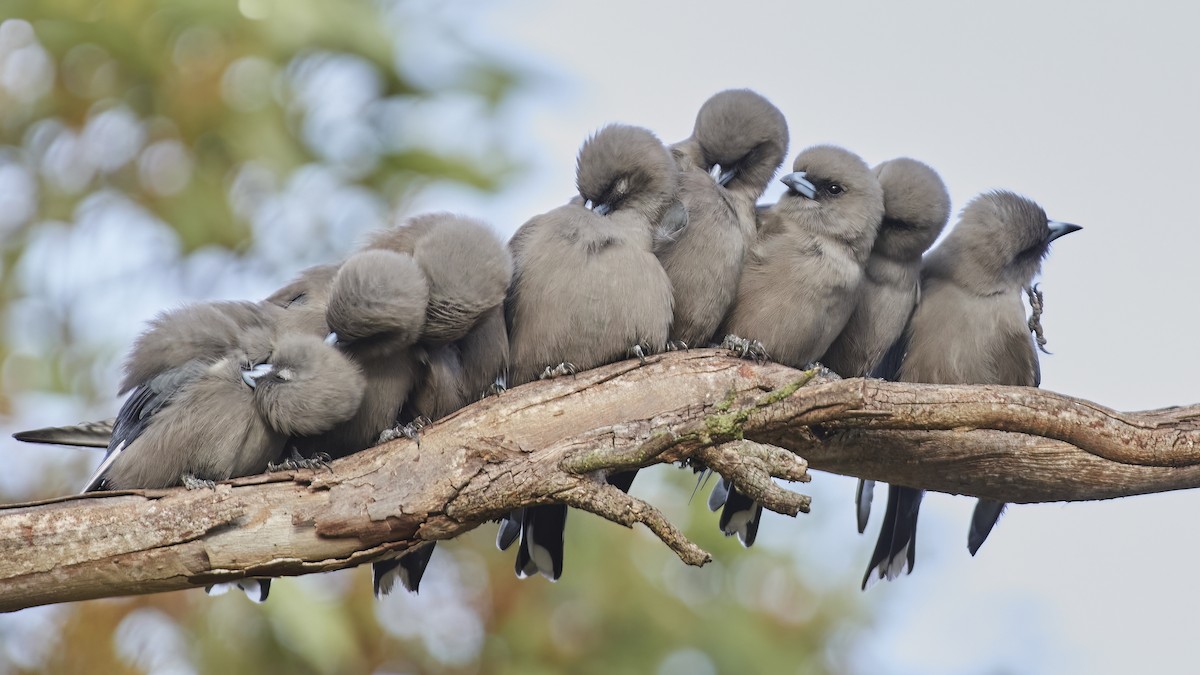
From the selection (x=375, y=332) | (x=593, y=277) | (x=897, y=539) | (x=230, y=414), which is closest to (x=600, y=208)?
(x=593, y=277)

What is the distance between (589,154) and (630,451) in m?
1.80

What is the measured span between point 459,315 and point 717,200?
1.46 metres

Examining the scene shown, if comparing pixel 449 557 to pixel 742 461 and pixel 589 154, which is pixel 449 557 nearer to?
Answer: pixel 589 154

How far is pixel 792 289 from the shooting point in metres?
5.93

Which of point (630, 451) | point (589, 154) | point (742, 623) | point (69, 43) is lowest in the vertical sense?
point (742, 623)

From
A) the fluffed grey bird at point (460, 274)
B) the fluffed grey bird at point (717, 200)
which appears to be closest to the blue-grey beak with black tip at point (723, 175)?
the fluffed grey bird at point (717, 200)

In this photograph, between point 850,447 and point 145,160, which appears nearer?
point 850,447

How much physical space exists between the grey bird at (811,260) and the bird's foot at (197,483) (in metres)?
2.56

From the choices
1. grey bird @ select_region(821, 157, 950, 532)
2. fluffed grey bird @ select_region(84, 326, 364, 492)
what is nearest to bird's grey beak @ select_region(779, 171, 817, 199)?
grey bird @ select_region(821, 157, 950, 532)

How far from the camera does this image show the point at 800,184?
6230 mm

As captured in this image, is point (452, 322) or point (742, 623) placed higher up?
point (452, 322)

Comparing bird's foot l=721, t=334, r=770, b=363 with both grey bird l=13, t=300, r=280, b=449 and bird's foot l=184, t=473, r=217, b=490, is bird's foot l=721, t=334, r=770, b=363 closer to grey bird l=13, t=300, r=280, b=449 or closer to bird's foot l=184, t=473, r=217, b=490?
grey bird l=13, t=300, r=280, b=449

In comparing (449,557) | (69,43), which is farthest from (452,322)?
A: (69,43)

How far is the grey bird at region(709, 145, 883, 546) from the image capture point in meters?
5.95
